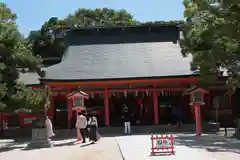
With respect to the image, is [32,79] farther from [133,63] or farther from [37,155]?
[37,155]

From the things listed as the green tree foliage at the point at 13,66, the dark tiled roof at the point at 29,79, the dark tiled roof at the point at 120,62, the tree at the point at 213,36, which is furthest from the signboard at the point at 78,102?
the dark tiled roof at the point at 29,79

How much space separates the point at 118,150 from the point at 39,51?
33.9 meters

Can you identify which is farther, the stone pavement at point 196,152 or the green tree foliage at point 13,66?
the green tree foliage at point 13,66

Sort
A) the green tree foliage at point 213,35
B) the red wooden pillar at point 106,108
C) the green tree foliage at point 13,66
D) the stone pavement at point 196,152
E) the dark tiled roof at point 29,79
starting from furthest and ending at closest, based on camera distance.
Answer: the dark tiled roof at point 29,79 < the red wooden pillar at point 106,108 < the green tree foliage at point 13,66 < the green tree foliage at point 213,35 < the stone pavement at point 196,152

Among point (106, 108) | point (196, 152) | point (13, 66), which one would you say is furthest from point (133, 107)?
point (196, 152)

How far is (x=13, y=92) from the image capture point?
671 inches

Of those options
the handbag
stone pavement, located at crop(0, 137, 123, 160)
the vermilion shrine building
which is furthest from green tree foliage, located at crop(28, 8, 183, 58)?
stone pavement, located at crop(0, 137, 123, 160)

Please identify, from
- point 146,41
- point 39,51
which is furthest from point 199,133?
point 39,51

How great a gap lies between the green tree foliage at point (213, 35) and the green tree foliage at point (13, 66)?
8.20 m

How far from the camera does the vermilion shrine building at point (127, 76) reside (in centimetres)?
2242

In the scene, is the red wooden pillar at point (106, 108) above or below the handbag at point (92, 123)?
above

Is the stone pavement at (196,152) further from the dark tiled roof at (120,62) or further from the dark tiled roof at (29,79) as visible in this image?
the dark tiled roof at (29,79)

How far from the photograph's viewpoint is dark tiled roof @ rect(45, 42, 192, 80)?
74.4 feet

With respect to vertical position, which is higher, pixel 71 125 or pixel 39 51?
pixel 39 51
